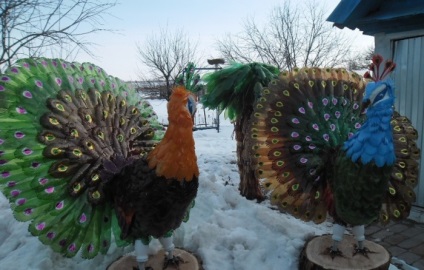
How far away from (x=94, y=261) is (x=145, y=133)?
1.19 meters

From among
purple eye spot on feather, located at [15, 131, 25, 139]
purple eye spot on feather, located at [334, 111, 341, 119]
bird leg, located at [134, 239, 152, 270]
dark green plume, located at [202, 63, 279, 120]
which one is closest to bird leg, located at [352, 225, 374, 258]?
purple eye spot on feather, located at [334, 111, 341, 119]

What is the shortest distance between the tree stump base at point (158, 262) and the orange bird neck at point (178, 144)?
0.97 m

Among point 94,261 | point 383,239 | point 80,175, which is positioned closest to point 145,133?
point 80,175

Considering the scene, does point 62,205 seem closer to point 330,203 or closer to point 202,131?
point 330,203

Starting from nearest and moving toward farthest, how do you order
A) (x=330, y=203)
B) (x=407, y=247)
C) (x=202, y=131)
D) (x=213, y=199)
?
(x=330, y=203) → (x=407, y=247) → (x=213, y=199) → (x=202, y=131)

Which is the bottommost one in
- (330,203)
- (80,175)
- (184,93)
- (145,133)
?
(330,203)

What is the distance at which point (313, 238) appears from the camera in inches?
130

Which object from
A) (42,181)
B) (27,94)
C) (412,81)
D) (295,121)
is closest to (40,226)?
(42,181)

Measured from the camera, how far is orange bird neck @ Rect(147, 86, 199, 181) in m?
2.26

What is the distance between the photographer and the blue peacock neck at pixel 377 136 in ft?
7.96

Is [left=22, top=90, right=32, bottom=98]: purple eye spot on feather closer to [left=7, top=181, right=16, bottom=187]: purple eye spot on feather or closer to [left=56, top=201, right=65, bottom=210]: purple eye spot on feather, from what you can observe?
[left=7, top=181, right=16, bottom=187]: purple eye spot on feather

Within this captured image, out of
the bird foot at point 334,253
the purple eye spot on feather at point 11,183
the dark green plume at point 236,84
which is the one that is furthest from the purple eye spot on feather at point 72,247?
the dark green plume at point 236,84

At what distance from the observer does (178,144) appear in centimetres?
225

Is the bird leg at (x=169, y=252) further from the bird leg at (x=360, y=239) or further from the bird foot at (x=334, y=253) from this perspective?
the bird leg at (x=360, y=239)
